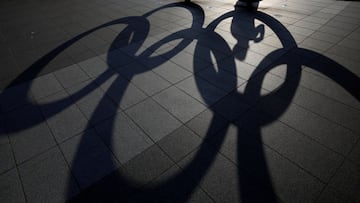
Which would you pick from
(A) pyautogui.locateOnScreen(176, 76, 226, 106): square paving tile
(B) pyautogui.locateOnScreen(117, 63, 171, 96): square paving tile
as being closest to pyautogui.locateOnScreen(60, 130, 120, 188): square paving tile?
(B) pyautogui.locateOnScreen(117, 63, 171, 96): square paving tile

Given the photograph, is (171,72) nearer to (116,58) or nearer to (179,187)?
(116,58)

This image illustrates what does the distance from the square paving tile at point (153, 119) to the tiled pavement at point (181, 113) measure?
21 millimetres

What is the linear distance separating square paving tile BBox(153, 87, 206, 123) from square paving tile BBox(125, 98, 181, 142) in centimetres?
13

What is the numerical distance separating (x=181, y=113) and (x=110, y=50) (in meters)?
3.69

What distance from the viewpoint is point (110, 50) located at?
6.67m

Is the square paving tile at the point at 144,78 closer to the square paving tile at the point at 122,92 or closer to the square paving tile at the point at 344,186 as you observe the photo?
the square paving tile at the point at 122,92

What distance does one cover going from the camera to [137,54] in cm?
639

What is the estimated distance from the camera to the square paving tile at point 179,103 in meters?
4.30

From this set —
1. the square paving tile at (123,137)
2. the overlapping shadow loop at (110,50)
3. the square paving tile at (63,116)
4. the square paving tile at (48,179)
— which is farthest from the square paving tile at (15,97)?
the square paving tile at (123,137)

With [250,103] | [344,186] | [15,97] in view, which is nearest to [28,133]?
[15,97]

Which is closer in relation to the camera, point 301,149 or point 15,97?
point 301,149

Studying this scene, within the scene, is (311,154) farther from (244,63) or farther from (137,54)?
(137,54)

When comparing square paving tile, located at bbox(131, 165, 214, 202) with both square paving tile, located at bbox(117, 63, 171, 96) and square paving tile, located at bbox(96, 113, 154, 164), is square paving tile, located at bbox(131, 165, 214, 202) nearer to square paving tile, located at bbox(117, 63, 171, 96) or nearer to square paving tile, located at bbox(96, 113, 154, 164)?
square paving tile, located at bbox(96, 113, 154, 164)

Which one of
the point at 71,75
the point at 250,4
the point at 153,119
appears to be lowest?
the point at 153,119
